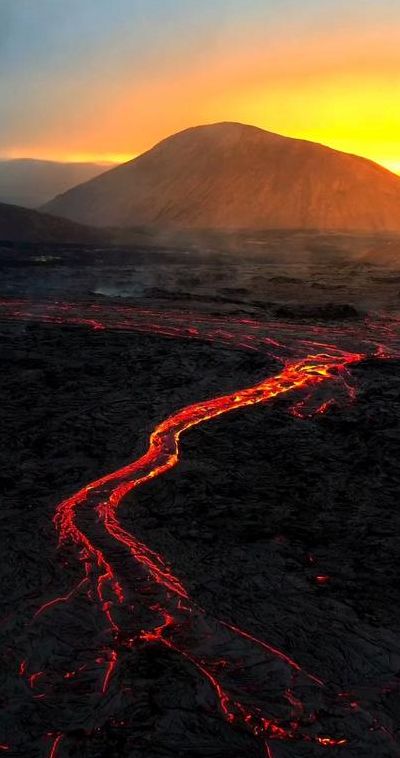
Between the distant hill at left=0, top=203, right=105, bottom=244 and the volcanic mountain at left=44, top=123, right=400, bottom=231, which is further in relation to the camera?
the volcanic mountain at left=44, top=123, right=400, bottom=231

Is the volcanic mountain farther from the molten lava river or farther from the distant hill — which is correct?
the molten lava river

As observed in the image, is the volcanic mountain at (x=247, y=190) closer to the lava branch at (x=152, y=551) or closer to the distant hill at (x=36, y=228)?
the distant hill at (x=36, y=228)

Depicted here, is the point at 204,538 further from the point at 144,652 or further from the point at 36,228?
the point at 36,228

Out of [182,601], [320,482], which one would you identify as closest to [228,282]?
[320,482]

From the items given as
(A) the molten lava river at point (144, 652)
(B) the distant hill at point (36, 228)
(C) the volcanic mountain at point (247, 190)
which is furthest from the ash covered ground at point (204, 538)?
(C) the volcanic mountain at point (247, 190)

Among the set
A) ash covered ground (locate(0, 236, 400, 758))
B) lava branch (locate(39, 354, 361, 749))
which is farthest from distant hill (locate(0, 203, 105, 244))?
lava branch (locate(39, 354, 361, 749))
